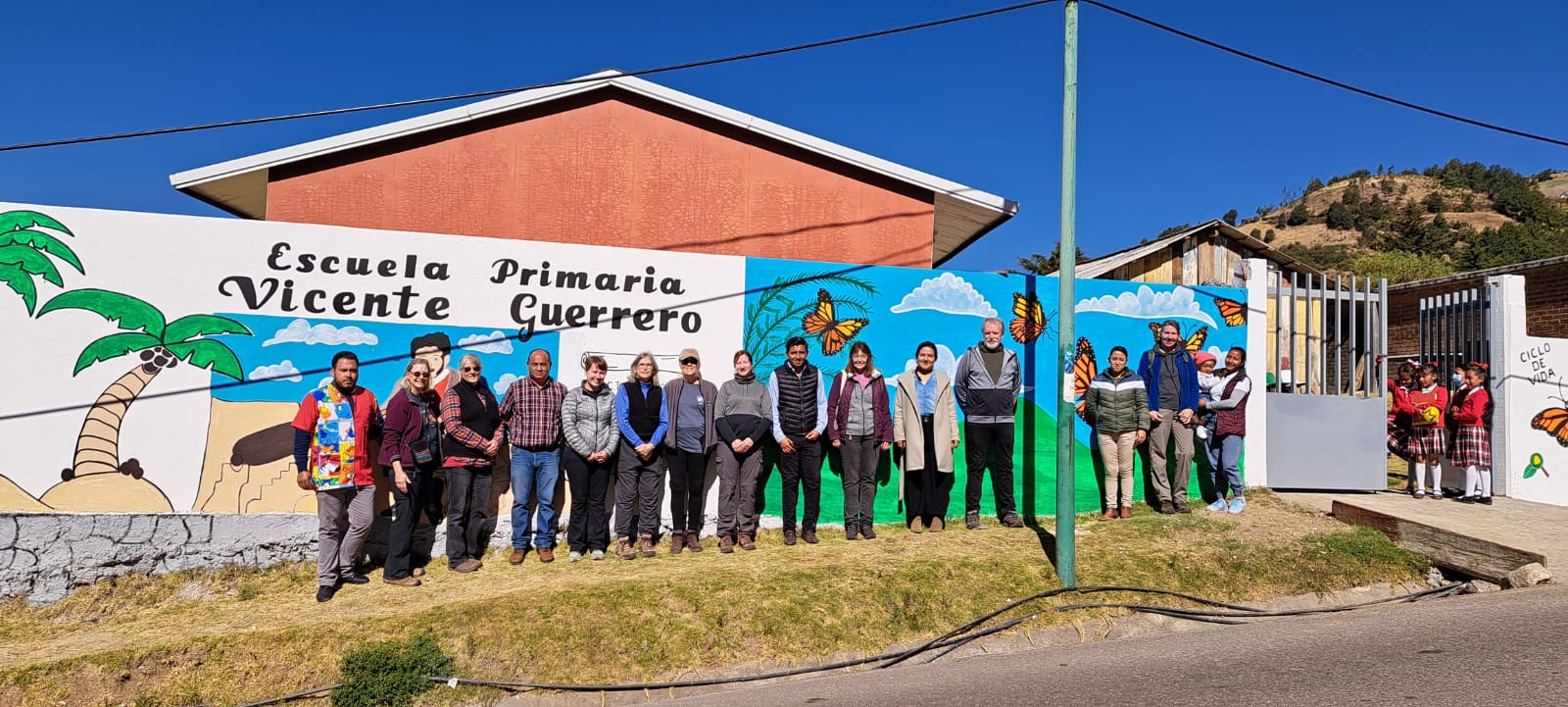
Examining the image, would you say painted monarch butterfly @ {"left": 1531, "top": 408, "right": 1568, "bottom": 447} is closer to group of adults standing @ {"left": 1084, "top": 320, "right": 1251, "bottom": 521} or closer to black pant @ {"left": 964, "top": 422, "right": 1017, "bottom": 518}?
group of adults standing @ {"left": 1084, "top": 320, "right": 1251, "bottom": 521}

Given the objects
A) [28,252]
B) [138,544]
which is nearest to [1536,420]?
[138,544]

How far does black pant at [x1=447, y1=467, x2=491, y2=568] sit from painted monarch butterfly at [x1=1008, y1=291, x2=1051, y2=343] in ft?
17.2

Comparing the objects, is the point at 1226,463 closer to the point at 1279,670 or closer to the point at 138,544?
the point at 1279,670

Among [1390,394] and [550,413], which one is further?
[1390,394]

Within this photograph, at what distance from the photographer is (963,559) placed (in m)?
7.04

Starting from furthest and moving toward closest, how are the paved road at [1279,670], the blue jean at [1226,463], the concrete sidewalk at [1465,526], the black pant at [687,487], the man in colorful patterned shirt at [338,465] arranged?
the blue jean at [1226,463]
the black pant at [687,487]
the concrete sidewalk at [1465,526]
the man in colorful patterned shirt at [338,465]
the paved road at [1279,670]

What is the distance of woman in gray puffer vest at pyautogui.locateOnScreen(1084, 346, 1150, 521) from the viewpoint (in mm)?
8539

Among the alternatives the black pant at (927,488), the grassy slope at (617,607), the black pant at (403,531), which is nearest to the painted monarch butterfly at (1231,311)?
the grassy slope at (617,607)

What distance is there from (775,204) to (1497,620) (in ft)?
25.6

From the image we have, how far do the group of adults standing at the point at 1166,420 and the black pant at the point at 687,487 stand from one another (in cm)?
396

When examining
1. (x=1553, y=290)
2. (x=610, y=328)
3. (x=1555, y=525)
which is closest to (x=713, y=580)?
(x=610, y=328)

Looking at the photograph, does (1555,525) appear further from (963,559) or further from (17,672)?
(17,672)

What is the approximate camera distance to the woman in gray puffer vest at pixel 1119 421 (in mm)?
8539

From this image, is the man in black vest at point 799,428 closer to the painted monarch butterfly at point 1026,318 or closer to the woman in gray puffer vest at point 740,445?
the woman in gray puffer vest at point 740,445
